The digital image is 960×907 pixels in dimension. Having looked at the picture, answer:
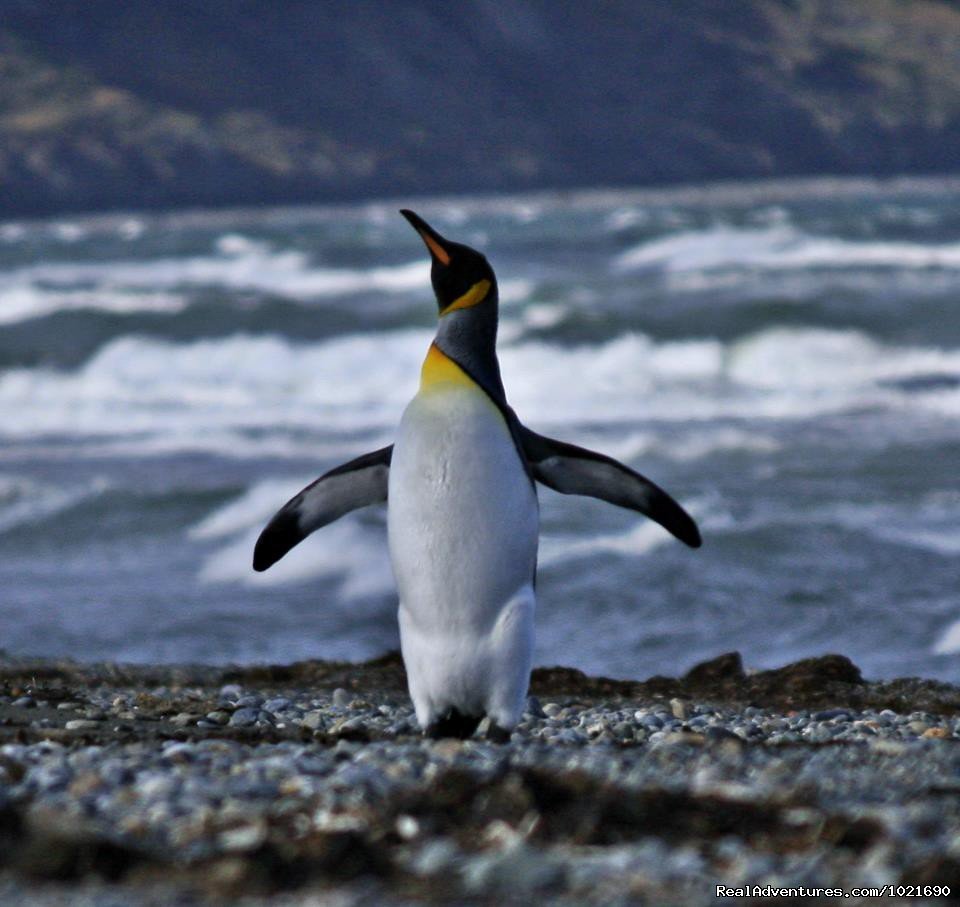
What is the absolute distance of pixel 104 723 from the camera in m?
4.47

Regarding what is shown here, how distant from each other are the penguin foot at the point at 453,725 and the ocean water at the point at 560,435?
109 inches

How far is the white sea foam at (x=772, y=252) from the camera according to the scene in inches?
1061

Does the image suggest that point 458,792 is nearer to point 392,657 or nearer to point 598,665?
point 392,657

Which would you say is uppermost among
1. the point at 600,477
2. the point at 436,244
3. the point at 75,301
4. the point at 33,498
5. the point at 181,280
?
the point at 181,280

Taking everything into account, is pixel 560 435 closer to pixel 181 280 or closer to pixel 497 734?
pixel 497 734

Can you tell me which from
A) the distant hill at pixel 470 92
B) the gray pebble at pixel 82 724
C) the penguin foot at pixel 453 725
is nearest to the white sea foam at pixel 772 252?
the penguin foot at pixel 453 725

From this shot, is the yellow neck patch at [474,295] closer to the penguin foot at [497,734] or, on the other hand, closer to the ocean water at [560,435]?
the penguin foot at [497,734]

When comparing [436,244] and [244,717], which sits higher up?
[436,244]

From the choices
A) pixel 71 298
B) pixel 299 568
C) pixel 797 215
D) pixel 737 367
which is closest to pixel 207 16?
pixel 797 215

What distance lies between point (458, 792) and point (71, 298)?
2312 centimetres

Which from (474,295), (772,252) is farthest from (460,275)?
(772,252)

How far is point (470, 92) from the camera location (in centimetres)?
9338

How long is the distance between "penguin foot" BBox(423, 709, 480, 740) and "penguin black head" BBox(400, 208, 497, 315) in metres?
0.91

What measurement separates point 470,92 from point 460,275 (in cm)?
9043
